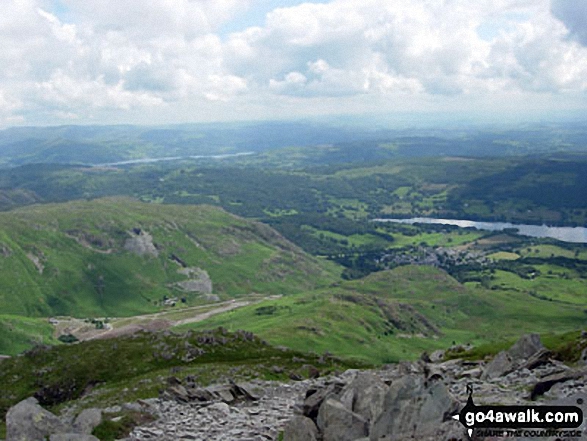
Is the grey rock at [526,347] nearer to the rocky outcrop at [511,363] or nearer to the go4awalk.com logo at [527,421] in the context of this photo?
the rocky outcrop at [511,363]

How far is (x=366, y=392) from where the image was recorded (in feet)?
137

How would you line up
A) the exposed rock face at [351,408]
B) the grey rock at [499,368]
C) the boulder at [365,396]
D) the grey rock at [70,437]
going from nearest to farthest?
the exposed rock face at [351,408], the boulder at [365,396], the grey rock at [70,437], the grey rock at [499,368]

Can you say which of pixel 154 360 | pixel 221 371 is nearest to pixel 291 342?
pixel 154 360

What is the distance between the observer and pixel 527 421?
95.8 ft

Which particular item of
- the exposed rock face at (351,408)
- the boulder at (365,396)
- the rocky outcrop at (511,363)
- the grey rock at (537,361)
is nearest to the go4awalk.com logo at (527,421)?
the exposed rock face at (351,408)

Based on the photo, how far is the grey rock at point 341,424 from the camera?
38656 mm

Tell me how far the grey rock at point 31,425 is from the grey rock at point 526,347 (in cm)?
5038

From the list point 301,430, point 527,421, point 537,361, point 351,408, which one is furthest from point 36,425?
point 537,361

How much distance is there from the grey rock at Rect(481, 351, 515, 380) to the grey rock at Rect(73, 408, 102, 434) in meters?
37.2

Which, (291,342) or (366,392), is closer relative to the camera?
(366,392)

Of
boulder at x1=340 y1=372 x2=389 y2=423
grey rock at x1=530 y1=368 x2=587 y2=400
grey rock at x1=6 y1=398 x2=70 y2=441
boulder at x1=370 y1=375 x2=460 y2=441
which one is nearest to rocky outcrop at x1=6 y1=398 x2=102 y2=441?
grey rock at x1=6 y1=398 x2=70 y2=441

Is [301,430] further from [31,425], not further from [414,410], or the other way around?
[31,425]

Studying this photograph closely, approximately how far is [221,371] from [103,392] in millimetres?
18660

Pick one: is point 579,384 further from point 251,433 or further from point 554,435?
point 251,433
